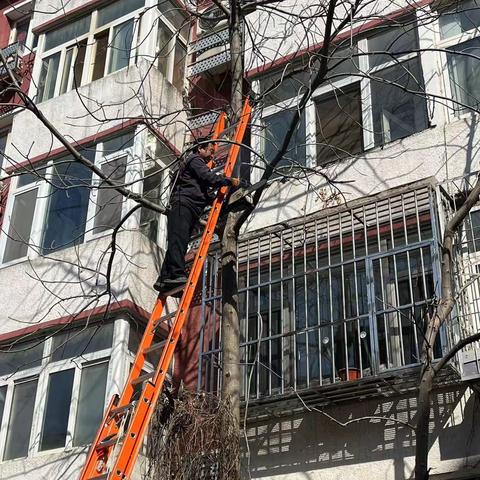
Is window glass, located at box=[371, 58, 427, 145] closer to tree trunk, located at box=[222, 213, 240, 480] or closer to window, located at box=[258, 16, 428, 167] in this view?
window, located at box=[258, 16, 428, 167]

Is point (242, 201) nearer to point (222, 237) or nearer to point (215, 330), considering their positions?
point (222, 237)

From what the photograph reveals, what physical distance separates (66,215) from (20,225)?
96 cm

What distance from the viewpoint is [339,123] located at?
11336 mm

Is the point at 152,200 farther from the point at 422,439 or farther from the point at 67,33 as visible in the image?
the point at 422,439

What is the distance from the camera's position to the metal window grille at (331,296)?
29.7 feet

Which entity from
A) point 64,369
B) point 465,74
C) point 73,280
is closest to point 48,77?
point 73,280

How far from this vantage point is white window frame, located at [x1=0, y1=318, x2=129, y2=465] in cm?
1011

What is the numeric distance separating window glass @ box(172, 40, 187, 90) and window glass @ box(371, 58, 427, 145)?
3844 millimetres

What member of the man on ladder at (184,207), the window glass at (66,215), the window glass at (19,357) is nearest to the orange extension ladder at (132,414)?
the man on ladder at (184,207)

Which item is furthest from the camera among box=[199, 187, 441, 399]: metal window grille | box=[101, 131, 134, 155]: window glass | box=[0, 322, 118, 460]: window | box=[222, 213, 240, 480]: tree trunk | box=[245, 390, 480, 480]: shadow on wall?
box=[101, 131, 134, 155]: window glass

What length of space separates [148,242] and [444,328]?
448cm

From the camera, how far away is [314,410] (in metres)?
8.97

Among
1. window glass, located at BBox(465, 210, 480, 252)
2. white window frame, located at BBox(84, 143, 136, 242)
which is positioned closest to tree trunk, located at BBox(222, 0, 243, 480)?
window glass, located at BBox(465, 210, 480, 252)

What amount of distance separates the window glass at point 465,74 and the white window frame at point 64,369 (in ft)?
15.9
